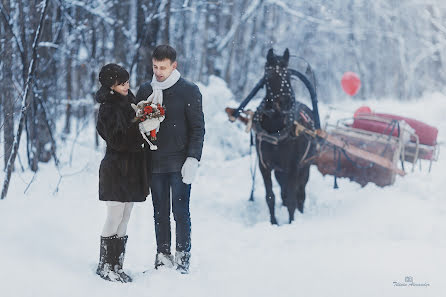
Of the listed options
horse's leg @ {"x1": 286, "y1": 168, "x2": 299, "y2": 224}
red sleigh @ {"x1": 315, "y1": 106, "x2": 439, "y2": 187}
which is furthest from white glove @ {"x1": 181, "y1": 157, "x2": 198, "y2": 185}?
red sleigh @ {"x1": 315, "y1": 106, "x2": 439, "y2": 187}

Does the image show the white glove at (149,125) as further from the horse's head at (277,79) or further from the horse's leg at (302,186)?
the horse's leg at (302,186)

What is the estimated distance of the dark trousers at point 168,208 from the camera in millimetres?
3816

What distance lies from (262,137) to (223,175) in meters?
3.09

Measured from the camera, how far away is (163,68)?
363 cm

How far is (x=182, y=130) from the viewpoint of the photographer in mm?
3762

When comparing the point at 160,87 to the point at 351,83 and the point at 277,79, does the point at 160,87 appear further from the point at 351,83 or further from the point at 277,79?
the point at 351,83

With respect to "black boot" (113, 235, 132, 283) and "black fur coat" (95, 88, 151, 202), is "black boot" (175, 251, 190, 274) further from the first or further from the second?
"black fur coat" (95, 88, 151, 202)

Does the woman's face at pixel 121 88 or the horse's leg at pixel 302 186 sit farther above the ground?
the woman's face at pixel 121 88

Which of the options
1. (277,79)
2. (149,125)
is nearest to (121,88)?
(149,125)

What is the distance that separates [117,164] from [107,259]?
0.79 metres

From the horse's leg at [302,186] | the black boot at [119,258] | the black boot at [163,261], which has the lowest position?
the horse's leg at [302,186]

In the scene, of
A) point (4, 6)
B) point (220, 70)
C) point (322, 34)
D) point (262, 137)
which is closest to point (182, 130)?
point (262, 137)

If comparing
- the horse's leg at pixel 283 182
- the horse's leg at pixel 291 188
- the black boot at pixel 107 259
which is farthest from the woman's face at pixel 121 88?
the horse's leg at pixel 283 182

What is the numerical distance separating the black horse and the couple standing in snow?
2.17m
